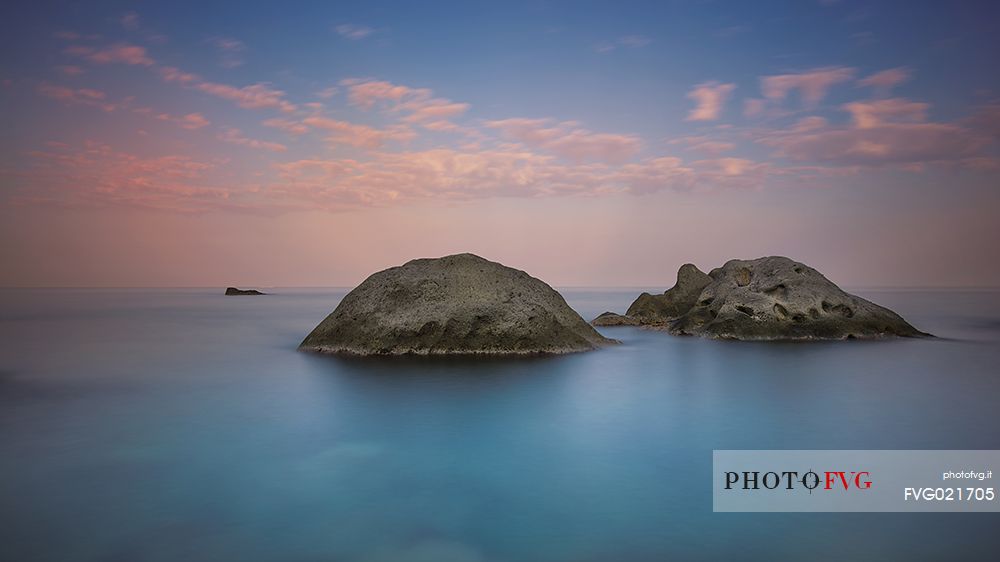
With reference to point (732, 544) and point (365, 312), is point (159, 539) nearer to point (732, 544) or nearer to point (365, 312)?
point (732, 544)

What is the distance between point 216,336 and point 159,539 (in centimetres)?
3510

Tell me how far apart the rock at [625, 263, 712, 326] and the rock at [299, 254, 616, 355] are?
1828cm

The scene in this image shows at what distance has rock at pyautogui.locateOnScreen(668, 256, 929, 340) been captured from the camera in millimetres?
32312

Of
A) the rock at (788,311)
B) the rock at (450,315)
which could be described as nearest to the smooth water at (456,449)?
the rock at (450,315)

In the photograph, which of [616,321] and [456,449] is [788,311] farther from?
[456,449]

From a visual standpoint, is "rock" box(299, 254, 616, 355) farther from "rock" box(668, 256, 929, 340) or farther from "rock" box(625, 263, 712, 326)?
"rock" box(625, 263, 712, 326)

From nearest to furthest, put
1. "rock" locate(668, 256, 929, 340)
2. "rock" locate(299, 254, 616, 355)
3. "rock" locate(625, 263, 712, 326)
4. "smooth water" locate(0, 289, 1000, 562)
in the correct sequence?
"smooth water" locate(0, 289, 1000, 562) < "rock" locate(299, 254, 616, 355) < "rock" locate(668, 256, 929, 340) < "rock" locate(625, 263, 712, 326)

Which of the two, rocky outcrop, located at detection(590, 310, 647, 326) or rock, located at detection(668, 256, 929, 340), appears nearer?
rock, located at detection(668, 256, 929, 340)

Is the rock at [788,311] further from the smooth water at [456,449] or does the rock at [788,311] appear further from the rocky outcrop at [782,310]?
the smooth water at [456,449]

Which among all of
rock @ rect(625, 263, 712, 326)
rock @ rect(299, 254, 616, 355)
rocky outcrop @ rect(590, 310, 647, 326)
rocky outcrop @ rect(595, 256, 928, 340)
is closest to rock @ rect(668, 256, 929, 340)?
rocky outcrop @ rect(595, 256, 928, 340)

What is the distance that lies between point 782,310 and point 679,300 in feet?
41.0

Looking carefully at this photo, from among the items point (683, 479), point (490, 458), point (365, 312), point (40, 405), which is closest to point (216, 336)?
point (365, 312)

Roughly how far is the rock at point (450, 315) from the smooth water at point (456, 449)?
4.51 ft

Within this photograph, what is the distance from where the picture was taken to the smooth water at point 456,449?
26.9 ft
